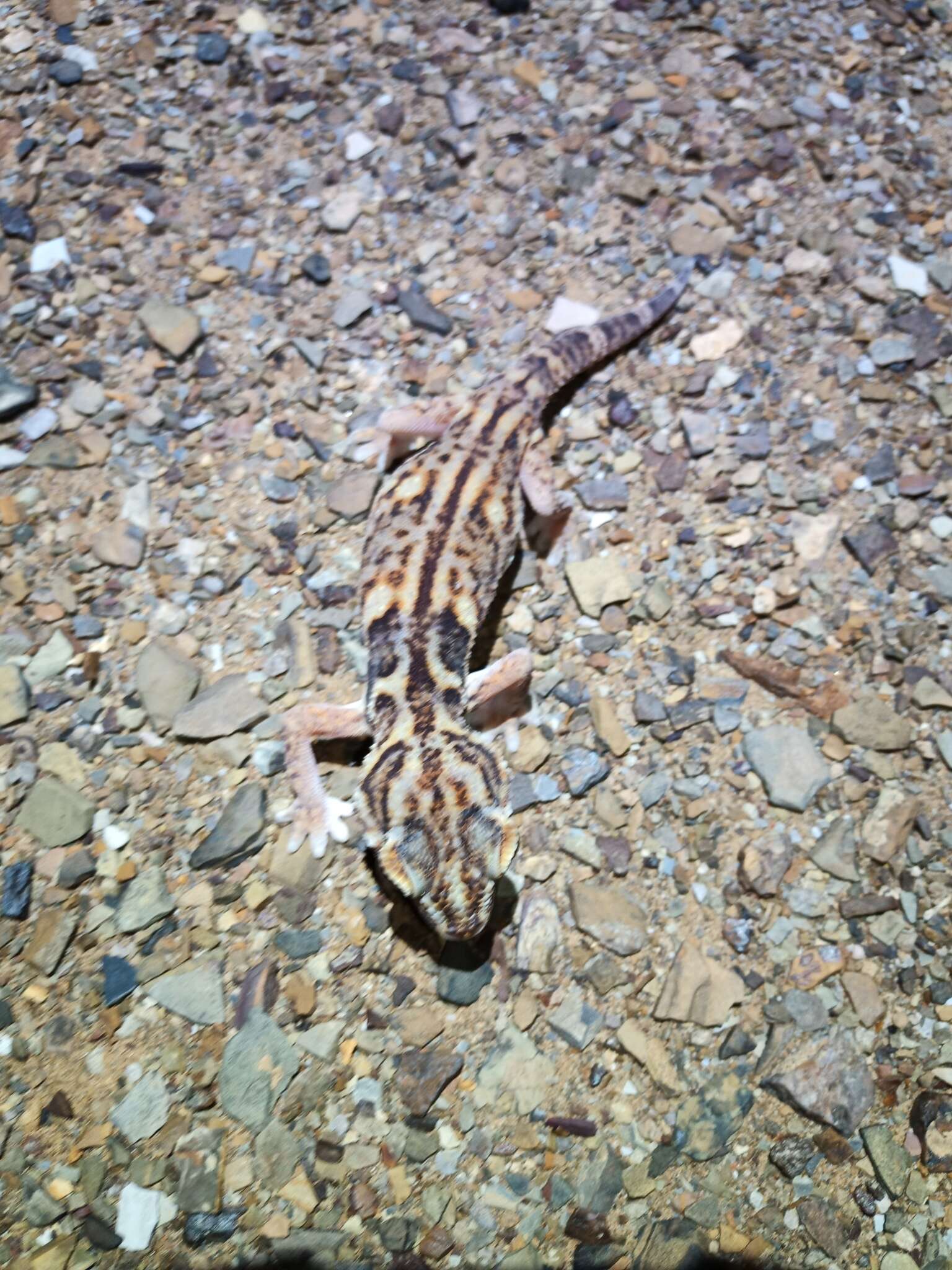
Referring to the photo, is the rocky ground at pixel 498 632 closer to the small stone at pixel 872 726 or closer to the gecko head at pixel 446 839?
the small stone at pixel 872 726

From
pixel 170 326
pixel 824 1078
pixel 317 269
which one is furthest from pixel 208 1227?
pixel 317 269

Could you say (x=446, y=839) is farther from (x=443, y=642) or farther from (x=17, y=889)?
(x=17, y=889)

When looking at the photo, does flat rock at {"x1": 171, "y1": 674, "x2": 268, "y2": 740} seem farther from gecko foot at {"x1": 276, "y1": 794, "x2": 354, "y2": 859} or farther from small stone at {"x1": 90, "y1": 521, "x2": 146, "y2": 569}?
small stone at {"x1": 90, "y1": 521, "x2": 146, "y2": 569}

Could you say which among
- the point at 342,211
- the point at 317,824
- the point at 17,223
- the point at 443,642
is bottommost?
the point at 317,824

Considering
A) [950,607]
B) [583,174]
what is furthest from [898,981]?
[583,174]

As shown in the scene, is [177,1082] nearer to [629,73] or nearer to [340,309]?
[340,309]
